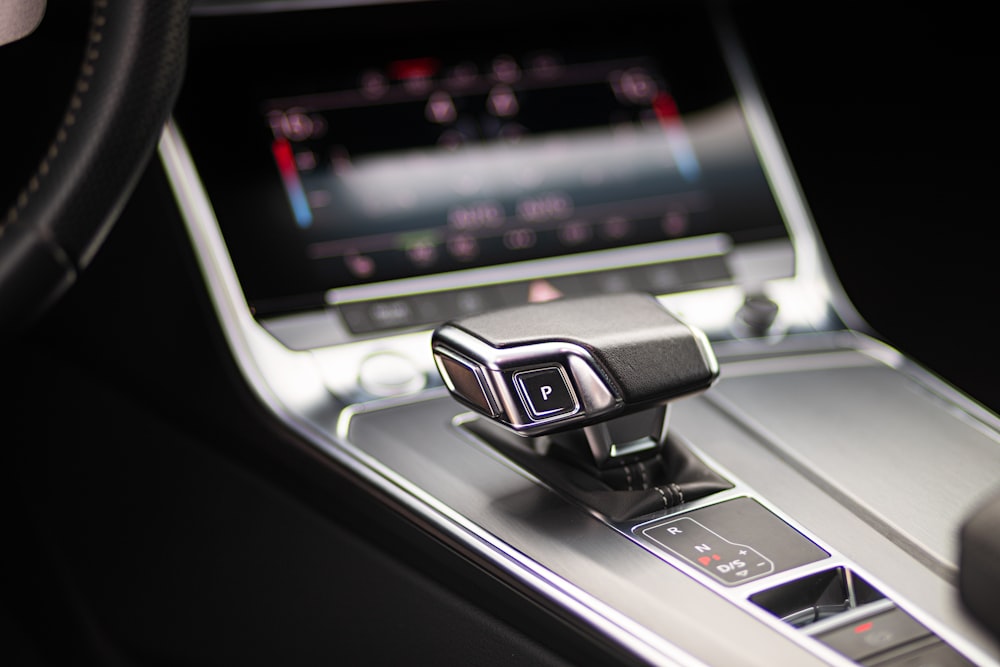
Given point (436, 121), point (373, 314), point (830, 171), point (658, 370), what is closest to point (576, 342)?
point (658, 370)

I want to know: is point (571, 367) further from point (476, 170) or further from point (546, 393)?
point (476, 170)

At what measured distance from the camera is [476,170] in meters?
0.86

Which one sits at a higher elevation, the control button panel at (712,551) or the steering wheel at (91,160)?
the steering wheel at (91,160)

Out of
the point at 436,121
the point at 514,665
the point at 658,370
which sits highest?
the point at 436,121

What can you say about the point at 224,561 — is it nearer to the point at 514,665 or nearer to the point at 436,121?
the point at 514,665

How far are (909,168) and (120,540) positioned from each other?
0.79 meters

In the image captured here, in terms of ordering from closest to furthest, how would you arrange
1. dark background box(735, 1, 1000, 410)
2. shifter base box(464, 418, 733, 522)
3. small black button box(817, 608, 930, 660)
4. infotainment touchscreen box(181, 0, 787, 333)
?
1. small black button box(817, 608, 930, 660)
2. shifter base box(464, 418, 733, 522)
3. infotainment touchscreen box(181, 0, 787, 333)
4. dark background box(735, 1, 1000, 410)

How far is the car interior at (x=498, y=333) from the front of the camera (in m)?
0.53

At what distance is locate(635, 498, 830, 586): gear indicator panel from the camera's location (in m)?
0.53

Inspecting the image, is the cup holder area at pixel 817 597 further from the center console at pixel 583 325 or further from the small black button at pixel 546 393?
the small black button at pixel 546 393

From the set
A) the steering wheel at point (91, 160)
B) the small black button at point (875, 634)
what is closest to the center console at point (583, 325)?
the small black button at point (875, 634)

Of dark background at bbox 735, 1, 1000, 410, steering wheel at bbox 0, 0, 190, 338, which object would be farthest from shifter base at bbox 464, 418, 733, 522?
dark background at bbox 735, 1, 1000, 410

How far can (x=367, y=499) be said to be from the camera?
1.98 feet

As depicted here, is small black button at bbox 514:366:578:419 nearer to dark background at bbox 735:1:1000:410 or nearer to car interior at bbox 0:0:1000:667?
car interior at bbox 0:0:1000:667
